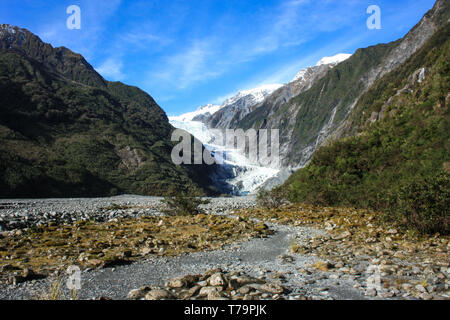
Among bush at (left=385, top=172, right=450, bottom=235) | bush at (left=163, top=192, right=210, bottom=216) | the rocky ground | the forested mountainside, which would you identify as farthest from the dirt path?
the forested mountainside

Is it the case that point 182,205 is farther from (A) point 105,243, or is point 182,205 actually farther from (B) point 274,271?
(B) point 274,271

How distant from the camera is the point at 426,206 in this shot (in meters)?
8.81

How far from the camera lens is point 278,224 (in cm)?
1388

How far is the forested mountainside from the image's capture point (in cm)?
3831

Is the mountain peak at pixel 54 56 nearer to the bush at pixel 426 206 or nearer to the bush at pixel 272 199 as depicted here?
the bush at pixel 272 199

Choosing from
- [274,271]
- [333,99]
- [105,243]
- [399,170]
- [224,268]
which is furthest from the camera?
[333,99]

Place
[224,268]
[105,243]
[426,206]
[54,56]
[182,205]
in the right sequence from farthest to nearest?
1. [54,56]
2. [182,205]
3. [105,243]
4. [426,206]
5. [224,268]

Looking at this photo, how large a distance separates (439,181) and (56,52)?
14847 centimetres

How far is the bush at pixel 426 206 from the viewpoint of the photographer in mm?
8695

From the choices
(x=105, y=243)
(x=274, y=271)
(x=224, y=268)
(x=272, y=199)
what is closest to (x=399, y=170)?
(x=272, y=199)

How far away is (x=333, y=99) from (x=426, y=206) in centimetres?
11788

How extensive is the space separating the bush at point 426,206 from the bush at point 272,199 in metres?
12.5

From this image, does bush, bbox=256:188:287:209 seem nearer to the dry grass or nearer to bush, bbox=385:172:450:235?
the dry grass
